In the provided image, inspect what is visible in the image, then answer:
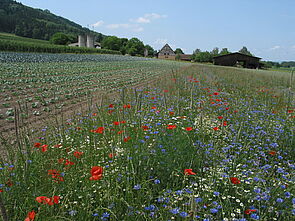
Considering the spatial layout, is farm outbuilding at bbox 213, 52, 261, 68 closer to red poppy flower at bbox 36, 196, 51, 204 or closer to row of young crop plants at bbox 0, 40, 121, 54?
row of young crop plants at bbox 0, 40, 121, 54

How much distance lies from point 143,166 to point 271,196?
1.40 m

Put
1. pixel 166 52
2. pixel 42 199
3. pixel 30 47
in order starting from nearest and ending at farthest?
pixel 42 199 → pixel 30 47 → pixel 166 52

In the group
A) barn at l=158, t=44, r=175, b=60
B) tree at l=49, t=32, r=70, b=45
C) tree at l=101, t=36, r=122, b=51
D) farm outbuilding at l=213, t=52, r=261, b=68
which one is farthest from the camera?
barn at l=158, t=44, r=175, b=60

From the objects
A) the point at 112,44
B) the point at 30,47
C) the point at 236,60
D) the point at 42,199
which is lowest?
the point at 42,199

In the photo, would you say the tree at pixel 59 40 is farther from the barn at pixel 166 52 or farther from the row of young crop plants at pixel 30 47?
the row of young crop plants at pixel 30 47

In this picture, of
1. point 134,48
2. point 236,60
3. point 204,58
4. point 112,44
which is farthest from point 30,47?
point 112,44

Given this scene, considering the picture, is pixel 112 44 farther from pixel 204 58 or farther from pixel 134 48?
pixel 204 58

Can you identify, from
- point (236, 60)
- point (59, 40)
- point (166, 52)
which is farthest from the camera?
point (166, 52)

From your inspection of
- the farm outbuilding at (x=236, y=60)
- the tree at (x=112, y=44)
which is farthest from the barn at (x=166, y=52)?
the farm outbuilding at (x=236, y=60)

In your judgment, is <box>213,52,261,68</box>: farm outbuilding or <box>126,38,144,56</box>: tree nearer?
<box>213,52,261,68</box>: farm outbuilding

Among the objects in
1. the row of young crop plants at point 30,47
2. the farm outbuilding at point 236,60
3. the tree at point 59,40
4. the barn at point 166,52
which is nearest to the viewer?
the row of young crop plants at point 30,47

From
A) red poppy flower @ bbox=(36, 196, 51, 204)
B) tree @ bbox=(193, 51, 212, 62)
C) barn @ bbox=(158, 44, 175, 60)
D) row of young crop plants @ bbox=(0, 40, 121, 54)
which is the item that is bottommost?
red poppy flower @ bbox=(36, 196, 51, 204)

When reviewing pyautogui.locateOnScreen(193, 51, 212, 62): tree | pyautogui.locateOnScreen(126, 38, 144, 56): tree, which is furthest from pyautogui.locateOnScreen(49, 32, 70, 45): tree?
pyautogui.locateOnScreen(193, 51, 212, 62): tree

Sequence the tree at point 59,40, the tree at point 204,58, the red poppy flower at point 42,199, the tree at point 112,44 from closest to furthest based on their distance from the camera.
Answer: the red poppy flower at point 42,199
the tree at point 204,58
the tree at point 59,40
the tree at point 112,44
